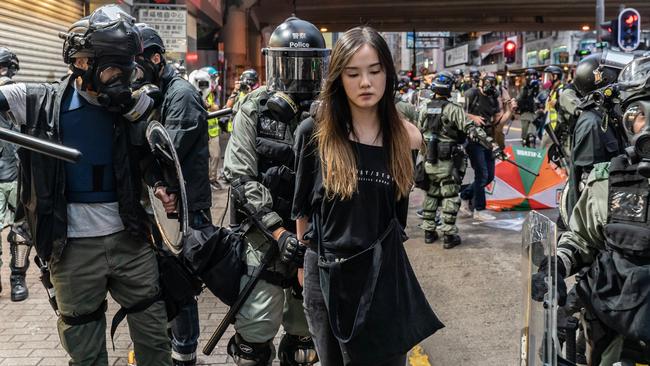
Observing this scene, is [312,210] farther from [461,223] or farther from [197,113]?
[461,223]

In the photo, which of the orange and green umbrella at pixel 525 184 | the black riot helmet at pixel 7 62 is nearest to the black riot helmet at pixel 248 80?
the orange and green umbrella at pixel 525 184

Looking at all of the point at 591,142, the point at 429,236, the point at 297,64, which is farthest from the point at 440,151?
the point at 297,64

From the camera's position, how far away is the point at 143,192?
310 cm

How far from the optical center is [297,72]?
3391 mm

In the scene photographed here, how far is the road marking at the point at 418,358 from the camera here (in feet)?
13.4

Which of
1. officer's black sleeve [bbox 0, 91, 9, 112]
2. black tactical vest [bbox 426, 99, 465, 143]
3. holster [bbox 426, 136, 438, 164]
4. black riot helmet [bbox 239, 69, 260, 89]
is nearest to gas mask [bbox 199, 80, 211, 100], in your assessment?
black riot helmet [bbox 239, 69, 260, 89]

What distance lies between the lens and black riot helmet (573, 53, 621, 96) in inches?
178

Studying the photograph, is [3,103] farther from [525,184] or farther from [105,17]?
[525,184]

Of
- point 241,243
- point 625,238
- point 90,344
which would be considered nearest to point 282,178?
point 241,243

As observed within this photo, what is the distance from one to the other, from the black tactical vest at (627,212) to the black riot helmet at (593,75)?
2.34 meters

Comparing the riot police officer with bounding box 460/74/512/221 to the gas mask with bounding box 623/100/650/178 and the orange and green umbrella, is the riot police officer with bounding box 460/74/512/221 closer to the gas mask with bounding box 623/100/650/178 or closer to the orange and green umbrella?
the orange and green umbrella

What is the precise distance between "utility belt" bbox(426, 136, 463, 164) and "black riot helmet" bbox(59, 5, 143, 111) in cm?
482

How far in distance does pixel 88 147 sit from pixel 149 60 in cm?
101

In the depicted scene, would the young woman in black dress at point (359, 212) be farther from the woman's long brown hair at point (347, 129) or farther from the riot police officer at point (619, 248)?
the riot police officer at point (619, 248)
